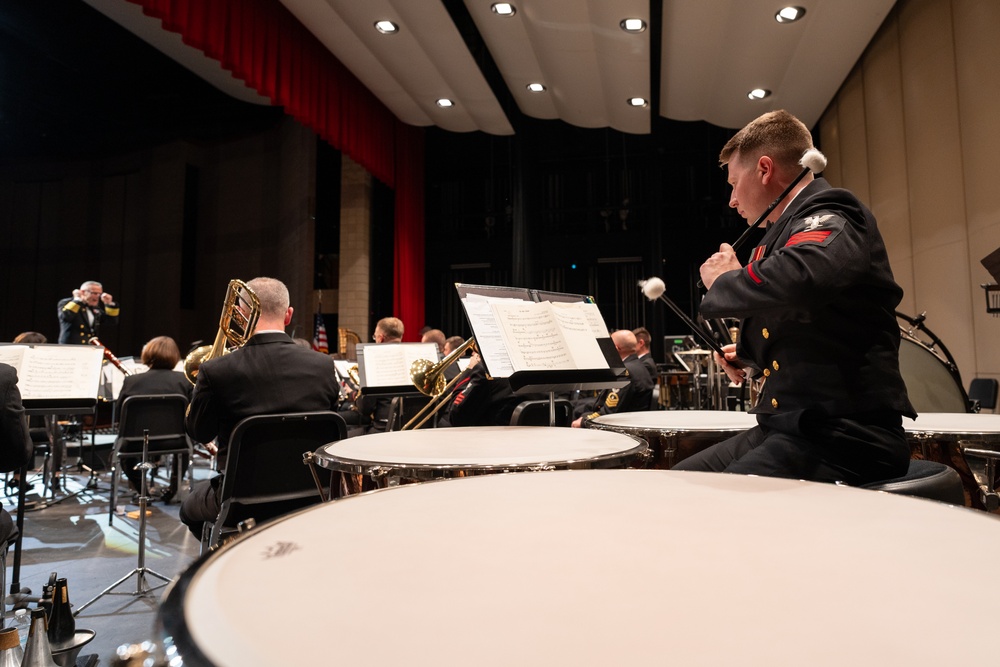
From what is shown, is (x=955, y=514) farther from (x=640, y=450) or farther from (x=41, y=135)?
(x=41, y=135)

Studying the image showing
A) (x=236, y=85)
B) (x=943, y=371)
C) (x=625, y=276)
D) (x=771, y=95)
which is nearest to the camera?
(x=943, y=371)

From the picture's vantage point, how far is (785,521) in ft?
2.37

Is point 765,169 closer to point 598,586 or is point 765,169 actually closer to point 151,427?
point 598,586

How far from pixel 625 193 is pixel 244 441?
9632 mm

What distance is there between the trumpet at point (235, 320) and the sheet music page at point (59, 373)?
1.50ft

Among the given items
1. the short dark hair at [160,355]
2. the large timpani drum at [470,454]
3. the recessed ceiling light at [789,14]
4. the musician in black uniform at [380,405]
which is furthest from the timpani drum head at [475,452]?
the recessed ceiling light at [789,14]

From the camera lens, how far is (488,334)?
72.2 inches

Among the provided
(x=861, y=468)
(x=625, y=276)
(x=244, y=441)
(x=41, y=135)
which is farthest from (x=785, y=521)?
(x=41, y=135)

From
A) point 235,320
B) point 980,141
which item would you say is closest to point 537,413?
point 235,320

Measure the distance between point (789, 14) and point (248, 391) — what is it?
19.2 ft

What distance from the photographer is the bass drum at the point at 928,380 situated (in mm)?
2771

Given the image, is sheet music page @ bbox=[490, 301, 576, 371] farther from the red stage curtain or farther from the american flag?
the american flag

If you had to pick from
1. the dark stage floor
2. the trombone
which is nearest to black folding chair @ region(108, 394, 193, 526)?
the dark stage floor

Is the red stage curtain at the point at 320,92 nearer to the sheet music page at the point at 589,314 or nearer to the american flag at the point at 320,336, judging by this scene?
the american flag at the point at 320,336
